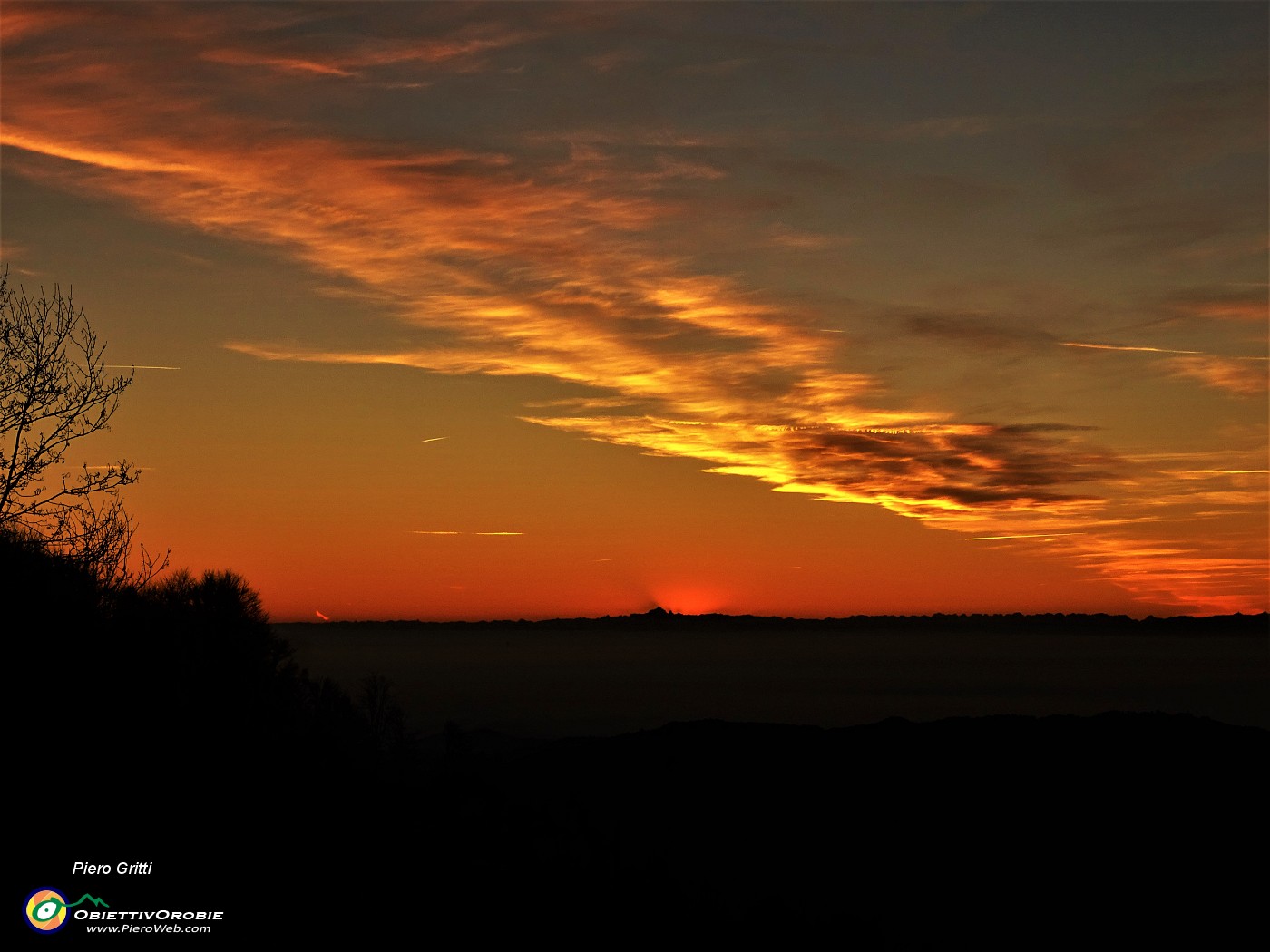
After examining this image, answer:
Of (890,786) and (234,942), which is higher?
(234,942)

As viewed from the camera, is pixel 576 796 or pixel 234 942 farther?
pixel 576 796

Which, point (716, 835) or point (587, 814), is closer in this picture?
point (716, 835)

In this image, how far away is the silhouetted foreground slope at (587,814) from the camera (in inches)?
733

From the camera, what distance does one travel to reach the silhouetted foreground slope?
1861cm

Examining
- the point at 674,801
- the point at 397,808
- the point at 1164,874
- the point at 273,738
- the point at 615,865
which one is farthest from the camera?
the point at 674,801

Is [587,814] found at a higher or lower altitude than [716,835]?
higher

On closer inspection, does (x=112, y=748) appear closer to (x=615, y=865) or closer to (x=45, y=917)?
(x=45, y=917)

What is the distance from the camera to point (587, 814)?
45.4m

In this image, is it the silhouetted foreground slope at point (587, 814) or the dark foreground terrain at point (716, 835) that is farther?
the dark foreground terrain at point (716, 835)

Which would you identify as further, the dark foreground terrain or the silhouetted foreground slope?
the dark foreground terrain

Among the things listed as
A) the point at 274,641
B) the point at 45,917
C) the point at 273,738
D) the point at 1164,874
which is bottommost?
the point at 1164,874

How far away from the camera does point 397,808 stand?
27125 mm

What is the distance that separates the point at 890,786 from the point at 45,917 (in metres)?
40.4

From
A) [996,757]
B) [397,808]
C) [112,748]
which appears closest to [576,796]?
[996,757]
